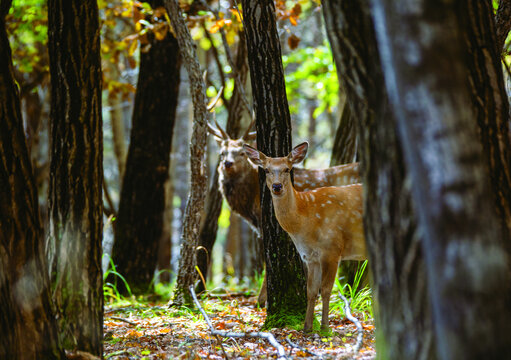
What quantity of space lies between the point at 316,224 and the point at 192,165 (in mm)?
1807

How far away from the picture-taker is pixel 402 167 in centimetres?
258

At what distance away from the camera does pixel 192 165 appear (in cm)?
681

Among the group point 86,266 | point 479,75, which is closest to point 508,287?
point 479,75

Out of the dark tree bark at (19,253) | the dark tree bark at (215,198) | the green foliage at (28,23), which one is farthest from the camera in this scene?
the green foliage at (28,23)

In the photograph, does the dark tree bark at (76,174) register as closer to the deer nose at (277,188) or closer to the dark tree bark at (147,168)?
the deer nose at (277,188)

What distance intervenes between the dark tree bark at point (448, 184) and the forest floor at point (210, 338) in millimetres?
1722

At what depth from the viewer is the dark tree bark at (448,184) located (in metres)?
2.12

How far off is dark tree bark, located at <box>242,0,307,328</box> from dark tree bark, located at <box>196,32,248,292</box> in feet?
10.6

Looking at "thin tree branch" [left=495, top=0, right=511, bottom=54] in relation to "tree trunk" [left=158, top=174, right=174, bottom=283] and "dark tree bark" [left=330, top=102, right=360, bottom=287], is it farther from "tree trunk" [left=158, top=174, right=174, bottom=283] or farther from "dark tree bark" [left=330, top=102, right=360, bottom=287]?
"tree trunk" [left=158, top=174, right=174, bottom=283]

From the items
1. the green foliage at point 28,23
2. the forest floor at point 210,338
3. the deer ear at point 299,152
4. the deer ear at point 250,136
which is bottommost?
the forest floor at point 210,338

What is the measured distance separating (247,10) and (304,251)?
2520 mm

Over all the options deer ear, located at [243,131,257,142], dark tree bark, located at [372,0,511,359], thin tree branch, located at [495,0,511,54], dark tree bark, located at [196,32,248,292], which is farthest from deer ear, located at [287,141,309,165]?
dark tree bark, located at [372,0,511,359]

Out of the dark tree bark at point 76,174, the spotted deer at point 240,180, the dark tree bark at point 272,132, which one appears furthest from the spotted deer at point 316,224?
the spotted deer at point 240,180

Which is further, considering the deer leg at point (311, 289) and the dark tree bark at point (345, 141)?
the dark tree bark at point (345, 141)
